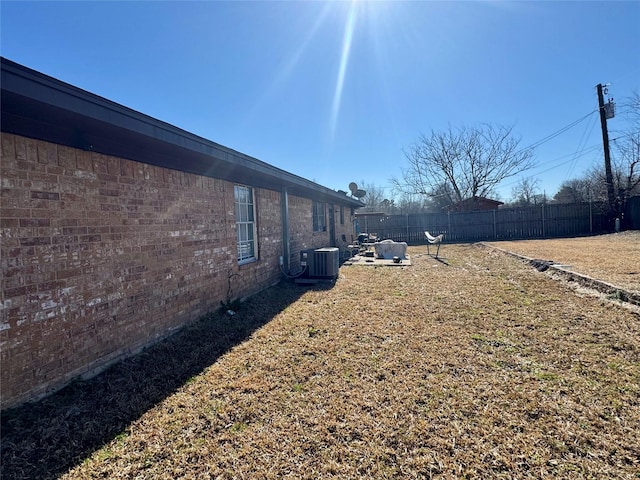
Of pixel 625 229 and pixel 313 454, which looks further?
pixel 625 229

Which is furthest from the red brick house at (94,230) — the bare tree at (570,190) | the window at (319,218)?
the bare tree at (570,190)

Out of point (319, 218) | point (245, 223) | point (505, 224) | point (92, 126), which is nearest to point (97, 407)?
point (92, 126)

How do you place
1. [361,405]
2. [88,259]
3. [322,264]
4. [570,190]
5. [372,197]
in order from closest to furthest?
[361,405], [88,259], [322,264], [570,190], [372,197]

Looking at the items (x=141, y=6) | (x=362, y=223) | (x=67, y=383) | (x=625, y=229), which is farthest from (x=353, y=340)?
(x=625, y=229)

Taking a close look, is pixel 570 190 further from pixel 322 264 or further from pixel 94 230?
pixel 94 230

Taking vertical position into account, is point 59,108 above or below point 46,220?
above

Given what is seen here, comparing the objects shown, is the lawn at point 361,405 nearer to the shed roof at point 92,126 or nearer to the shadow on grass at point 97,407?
the shadow on grass at point 97,407

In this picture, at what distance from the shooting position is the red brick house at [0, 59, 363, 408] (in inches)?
96.8

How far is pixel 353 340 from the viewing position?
12.7 ft

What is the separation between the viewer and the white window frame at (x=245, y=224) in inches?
241

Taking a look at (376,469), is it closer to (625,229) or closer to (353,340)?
(353,340)

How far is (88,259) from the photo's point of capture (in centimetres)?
308

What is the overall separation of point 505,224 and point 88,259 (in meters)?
21.7

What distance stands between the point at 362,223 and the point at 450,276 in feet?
48.1
